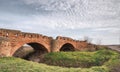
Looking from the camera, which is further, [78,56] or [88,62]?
[78,56]

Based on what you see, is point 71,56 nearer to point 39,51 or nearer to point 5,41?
point 39,51

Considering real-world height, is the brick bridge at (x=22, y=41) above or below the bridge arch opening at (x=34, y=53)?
above

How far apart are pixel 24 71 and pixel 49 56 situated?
13.6 m

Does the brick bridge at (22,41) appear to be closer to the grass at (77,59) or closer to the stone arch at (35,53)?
the stone arch at (35,53)

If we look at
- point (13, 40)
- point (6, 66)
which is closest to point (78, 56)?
point (13, 40)

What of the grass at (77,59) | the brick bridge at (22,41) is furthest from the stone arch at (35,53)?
the grass at (77,59)

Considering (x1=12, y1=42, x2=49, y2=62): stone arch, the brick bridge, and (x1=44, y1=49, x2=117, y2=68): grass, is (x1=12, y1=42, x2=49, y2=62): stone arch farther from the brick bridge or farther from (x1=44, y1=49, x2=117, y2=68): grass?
(x1=44, y1=49, x2=117, y2=68): grass

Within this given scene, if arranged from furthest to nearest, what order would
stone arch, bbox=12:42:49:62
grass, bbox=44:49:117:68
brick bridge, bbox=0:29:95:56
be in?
stone arch, bbox=12:42:49:62
grass, bbox=44:49:117:68
brick bridge, bbox=0:29:95:56

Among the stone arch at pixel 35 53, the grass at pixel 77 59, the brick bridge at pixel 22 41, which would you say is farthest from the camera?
the stone arch at pixel 35 53

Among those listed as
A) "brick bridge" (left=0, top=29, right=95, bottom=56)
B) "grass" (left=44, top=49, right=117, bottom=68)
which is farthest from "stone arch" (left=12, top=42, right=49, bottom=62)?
"grass" (left=44, top=49, right=117, bottom=68)

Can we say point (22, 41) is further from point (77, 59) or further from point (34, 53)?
point (34, 53)

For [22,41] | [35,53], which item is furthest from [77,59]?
[35,53]

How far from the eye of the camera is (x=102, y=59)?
24859mm

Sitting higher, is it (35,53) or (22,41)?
(22,41)
